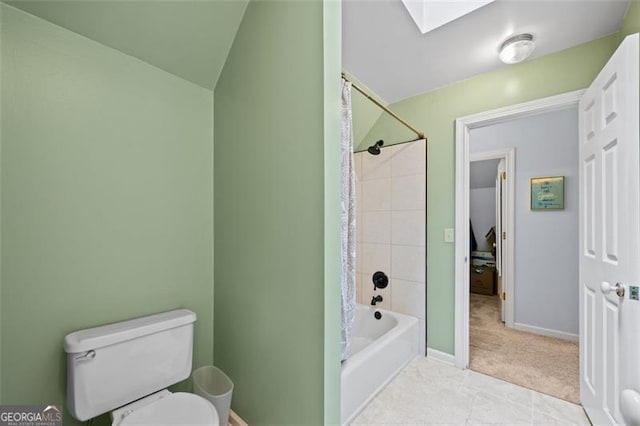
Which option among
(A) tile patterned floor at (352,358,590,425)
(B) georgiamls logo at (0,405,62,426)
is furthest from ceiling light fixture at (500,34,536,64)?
(B) georgiamls logo at (0,405,62,426)

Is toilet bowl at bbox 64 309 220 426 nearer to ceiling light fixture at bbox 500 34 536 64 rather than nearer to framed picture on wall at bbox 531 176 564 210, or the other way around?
ceiling light fixture at bbox 500 34 536 64

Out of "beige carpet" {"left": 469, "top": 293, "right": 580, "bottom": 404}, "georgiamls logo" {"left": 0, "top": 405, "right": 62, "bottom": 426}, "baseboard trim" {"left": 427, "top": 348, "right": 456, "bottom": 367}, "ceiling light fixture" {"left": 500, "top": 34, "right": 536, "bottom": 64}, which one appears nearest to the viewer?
"georgiamls logo" {"left": 0, "top": 405, "right": 62, "bottom": 426}

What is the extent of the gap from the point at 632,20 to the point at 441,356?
95.5 inches

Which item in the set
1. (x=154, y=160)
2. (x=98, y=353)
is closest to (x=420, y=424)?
(x=98, y=353)

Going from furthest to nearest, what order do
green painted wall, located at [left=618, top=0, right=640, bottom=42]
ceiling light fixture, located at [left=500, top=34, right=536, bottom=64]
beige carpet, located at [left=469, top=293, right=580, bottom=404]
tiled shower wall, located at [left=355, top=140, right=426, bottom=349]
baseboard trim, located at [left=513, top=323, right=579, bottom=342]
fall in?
baseboard trim, located at [left=513, top=323, right=579, bottom=342] < tiled shower wall, located at [left=355, top=140, right=426, bottom=349] < beige carpet, located at [left=469, top=293, right=580, bottom=404] < ceiling light fixture, located at [left=500, top=34, right=536, bottom=64] < green painted wall, located at [left=618, top=0, right=640, bottom=42]

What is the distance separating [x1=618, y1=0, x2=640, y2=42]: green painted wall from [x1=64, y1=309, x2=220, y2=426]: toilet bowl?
8.94ft

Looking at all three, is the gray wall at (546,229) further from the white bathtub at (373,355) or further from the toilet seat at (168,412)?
the toilet seat at (168,412)

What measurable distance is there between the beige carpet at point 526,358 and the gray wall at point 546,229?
0.92 ft

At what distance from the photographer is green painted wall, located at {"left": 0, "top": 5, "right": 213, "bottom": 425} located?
3.58ft

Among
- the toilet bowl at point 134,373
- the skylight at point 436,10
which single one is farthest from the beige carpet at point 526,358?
the skylight at point 436,10

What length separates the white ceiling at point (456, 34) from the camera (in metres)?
1.47

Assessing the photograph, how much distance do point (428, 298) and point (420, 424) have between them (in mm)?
980

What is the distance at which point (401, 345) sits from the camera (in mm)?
2051

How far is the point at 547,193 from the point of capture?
2.79 metres
